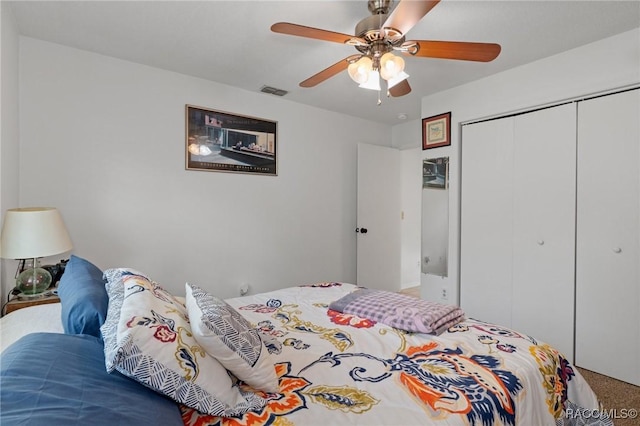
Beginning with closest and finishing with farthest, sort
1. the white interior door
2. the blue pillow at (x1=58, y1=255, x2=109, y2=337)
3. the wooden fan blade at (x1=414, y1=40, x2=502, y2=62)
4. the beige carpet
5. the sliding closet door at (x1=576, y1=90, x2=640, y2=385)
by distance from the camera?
the blue pillow at (x1=58, y1=255, x2=109, y2=337)
the wooden fan blade at (x1=414, y1=40, x2=502, y2=62)
the beige carpet
the sliding closet door at (x1=576, y1=90, x2=640, y2=385)
the white interior door

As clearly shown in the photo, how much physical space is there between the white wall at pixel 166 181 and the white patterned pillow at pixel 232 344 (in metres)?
2.00

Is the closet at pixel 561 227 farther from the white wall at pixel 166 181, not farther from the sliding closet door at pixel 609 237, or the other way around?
the white wall at pixel 166 181

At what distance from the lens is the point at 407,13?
4.72 ft

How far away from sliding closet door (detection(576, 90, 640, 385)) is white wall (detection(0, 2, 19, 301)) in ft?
12.7

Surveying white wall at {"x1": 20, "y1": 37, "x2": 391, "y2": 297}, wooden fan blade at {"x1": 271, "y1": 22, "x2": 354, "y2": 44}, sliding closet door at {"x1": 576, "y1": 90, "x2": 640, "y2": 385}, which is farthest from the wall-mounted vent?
sliding closet door at {"x1": 576, "y1": 90, "x2": 640, "y2": 385}

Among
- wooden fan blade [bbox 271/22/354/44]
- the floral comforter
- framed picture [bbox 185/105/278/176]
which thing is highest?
wooden fan blade [bbox 271/22/354/44]

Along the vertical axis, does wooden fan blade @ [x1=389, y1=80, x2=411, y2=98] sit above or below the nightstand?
above

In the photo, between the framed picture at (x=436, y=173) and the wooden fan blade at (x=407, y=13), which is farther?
the framed picture at (x=436, y=173)

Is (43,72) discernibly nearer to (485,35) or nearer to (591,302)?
(485,35)

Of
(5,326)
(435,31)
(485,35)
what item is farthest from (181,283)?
(485,35)

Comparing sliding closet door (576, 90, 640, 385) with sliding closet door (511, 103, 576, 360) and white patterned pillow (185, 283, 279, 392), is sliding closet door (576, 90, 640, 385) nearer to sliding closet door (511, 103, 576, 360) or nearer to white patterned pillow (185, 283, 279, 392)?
sliding closet door (511, 103, 576, 360)

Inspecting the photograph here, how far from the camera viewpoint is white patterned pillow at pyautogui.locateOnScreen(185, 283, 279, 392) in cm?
99

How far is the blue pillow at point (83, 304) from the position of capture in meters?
1.08

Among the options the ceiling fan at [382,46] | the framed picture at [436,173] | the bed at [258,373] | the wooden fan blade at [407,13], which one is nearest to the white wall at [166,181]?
the framed picture at [436,173]
